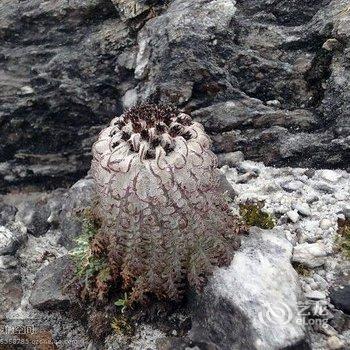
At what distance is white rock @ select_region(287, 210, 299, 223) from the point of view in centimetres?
607

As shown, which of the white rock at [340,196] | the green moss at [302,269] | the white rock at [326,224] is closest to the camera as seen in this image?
the green moss at [302,269]

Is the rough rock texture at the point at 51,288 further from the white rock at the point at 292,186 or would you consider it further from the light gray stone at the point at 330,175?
the light gray stone at the point at 330,175

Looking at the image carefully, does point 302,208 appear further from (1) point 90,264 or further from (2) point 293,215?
(1) point 90,264

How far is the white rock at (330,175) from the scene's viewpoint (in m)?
6.58

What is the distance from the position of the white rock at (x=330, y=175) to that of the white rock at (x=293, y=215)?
860 mm

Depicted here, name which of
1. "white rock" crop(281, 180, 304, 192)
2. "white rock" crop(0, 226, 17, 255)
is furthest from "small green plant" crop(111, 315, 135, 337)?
"white rock" crop(281, 180, 304, 192)

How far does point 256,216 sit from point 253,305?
165 cm

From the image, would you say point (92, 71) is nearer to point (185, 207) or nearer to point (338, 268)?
point (185, 207)

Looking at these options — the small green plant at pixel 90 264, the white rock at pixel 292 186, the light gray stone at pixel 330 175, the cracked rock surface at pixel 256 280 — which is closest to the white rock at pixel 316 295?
the cracked rock surface at pixel 256 280

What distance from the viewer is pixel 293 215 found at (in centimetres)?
610

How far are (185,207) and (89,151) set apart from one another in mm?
3941

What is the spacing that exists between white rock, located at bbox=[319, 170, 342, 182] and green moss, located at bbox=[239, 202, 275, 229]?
1073 millimetres

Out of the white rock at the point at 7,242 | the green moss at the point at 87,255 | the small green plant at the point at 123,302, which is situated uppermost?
the green moss at the point at 87,255

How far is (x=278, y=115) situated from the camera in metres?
6.99
